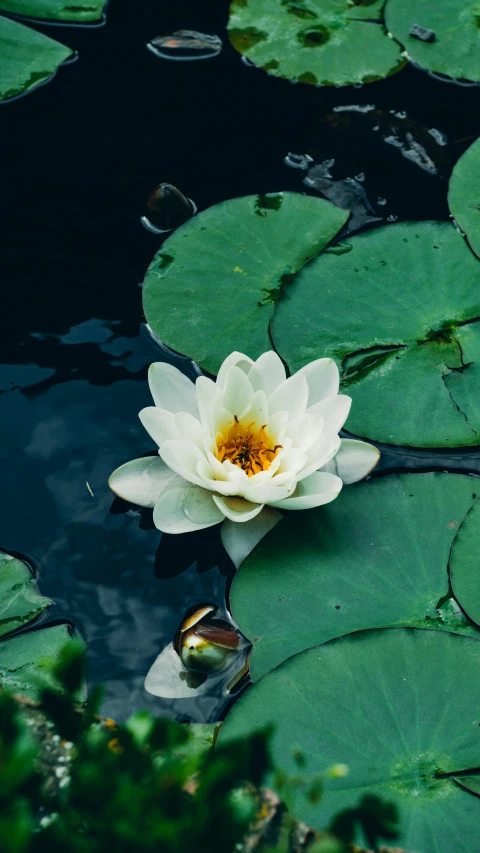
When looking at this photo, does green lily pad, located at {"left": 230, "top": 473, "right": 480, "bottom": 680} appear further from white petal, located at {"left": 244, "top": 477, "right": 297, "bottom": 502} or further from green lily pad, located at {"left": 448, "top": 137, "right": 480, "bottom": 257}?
green lily pad, located at {"left": 448, "top": 137, "right": 480, "bottom": 257}

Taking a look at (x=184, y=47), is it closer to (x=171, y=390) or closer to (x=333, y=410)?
(x=171, y=390)

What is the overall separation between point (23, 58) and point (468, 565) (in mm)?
3259

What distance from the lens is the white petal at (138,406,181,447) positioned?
223 cm

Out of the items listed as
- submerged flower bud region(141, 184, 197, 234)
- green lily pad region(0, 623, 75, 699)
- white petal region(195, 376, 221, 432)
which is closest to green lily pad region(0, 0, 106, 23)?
submerged flower bud region(141, 184, 197, 234)

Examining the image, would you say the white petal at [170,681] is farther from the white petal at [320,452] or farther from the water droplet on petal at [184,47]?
the water droplet on petal at [184,47]

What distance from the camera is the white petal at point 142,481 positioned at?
2.29m

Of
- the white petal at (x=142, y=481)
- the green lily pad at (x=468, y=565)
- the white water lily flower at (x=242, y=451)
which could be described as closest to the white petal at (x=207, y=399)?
the white water lily flower at (x=242, y=451)

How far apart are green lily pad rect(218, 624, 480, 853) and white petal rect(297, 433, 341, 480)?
48 centimetres

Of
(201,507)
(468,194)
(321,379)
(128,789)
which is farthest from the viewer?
(468,194)

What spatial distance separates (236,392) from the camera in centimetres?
226

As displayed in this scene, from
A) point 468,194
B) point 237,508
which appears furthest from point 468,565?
point 468,194

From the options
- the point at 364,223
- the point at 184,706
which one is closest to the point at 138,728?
the point at 184,706

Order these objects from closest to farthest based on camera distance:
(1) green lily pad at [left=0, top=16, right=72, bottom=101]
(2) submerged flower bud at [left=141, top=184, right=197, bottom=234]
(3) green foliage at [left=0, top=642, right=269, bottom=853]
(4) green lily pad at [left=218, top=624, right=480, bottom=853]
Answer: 1. (3) green foliage at [left=0, top=642, right=269, bottom=853]
2. (4) green lily pad at [left=218, top=624, right=480, bottom=853]
3. (2) submerged flower bud at [left=141, top=184, right=197, bottom=234]
4. (1) green lily pad at [left=0, top=16, right=72, bottom=101]

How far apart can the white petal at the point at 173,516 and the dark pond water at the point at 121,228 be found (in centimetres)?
18
